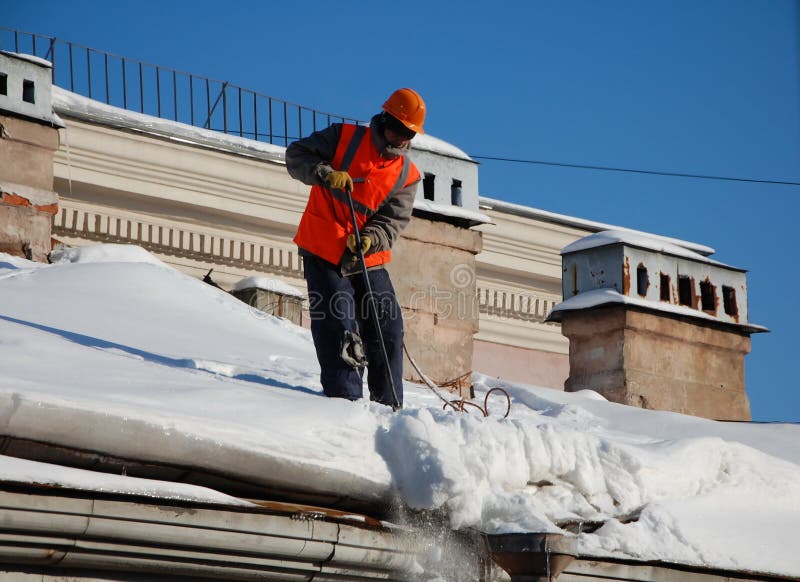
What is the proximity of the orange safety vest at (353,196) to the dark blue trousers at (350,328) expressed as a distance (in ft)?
0.24

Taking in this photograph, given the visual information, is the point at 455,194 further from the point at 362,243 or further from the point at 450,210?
the point at 362,243

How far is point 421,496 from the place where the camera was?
3912mm

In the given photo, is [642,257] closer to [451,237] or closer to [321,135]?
[451,237]

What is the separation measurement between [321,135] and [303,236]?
43 cm

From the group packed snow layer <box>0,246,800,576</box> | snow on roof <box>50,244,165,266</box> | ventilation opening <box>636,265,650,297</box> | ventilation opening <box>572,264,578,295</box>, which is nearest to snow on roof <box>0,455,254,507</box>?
packed snow layer <box>0,246,800,576</box>

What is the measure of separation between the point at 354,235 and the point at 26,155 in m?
2.92

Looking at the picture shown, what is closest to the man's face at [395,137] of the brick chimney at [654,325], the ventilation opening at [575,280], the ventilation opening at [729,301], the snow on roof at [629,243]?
the brick chimney at [654,325]

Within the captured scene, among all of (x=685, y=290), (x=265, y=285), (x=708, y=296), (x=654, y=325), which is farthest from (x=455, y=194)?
(x=708, y=296)

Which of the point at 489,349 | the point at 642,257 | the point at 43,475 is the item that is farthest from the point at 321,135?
the point at 489,349

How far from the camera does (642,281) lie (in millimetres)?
8469

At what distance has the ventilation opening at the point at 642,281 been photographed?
8.43 meters

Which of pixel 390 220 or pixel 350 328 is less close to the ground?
pixel 390 220

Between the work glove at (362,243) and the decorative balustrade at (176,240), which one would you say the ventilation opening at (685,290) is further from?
the work glove at (362,243)

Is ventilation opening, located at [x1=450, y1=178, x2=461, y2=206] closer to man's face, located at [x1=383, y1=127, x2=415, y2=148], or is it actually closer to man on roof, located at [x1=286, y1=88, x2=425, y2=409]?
man on roof, located at [x1=286, y1=88, x2=425, y2=409]
